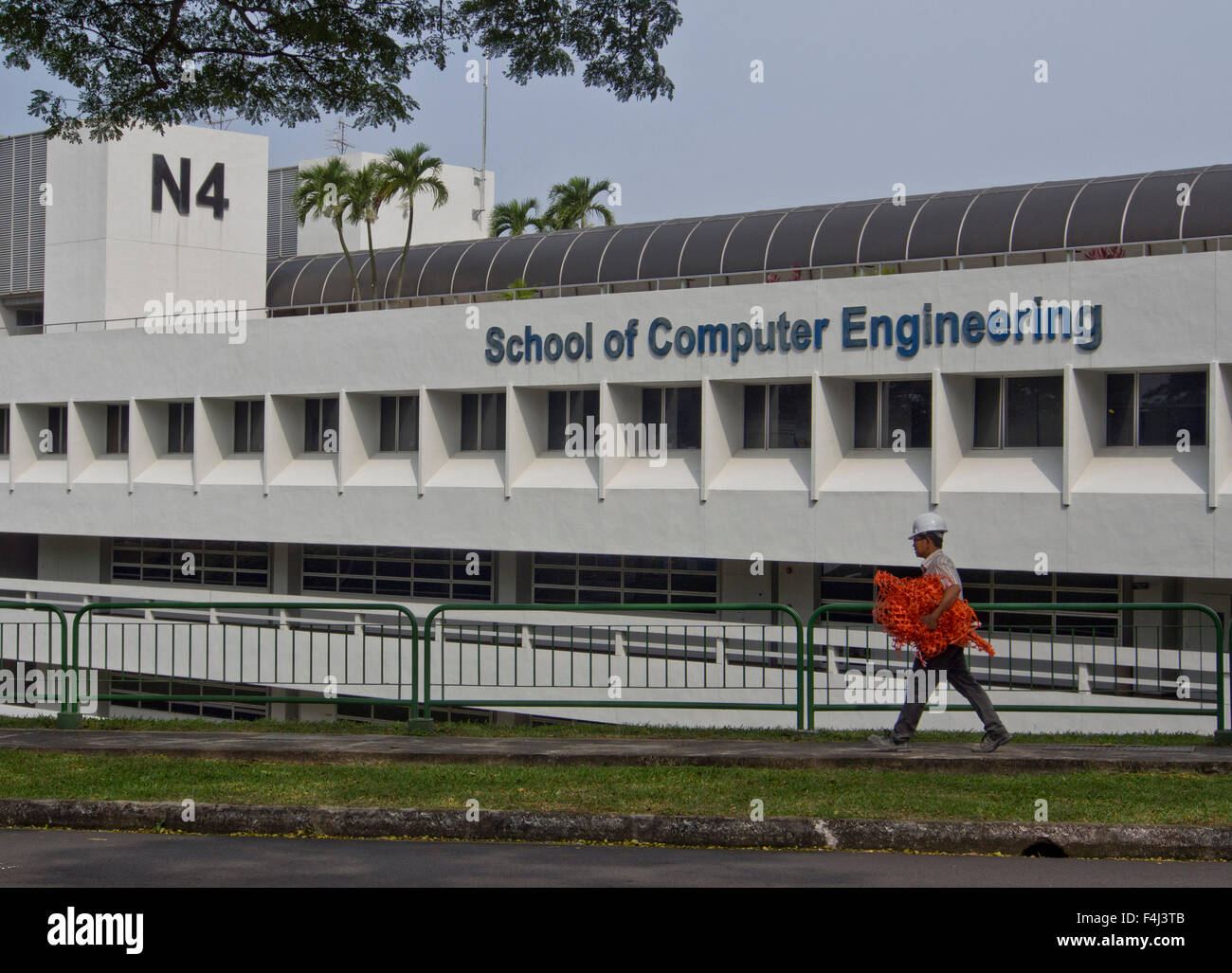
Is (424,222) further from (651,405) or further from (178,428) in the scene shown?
(651,405)

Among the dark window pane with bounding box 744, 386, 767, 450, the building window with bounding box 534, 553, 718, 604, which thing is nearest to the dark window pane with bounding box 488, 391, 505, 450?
the building window with bounding box 534, 553, 718, 604

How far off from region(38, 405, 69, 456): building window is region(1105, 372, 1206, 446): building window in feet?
87.0

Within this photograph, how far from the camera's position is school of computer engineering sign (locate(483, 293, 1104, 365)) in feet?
80.6

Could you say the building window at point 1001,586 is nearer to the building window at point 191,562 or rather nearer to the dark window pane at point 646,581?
the dark window pane at point 646,581

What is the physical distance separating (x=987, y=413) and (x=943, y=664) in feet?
51.6

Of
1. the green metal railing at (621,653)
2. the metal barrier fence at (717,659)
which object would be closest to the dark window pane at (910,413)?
the metal barrier fence at (717,659)

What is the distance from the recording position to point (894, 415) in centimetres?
2750

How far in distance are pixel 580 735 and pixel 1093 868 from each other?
5743 millimetres

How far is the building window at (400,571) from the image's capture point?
111ft

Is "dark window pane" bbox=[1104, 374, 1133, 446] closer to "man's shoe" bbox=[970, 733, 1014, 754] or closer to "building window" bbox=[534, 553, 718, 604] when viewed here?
"building window" bbox=[534, 553, 718, 604]

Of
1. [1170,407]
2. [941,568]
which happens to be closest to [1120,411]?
[1170,407]

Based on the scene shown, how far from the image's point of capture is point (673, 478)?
96.6 ft

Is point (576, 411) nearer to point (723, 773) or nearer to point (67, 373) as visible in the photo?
point (67, 373)

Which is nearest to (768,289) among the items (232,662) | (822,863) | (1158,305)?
(1158,305)
